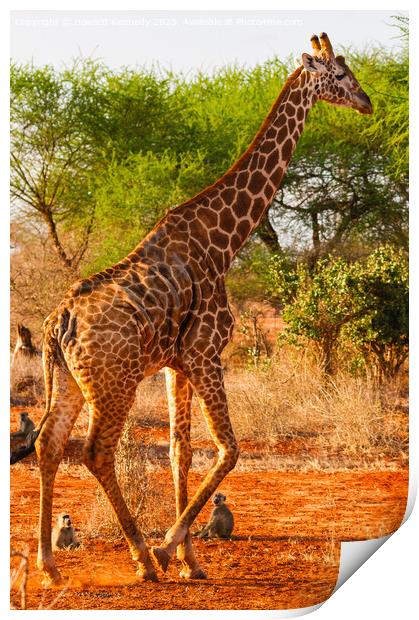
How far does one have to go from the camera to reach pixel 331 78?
5.70m

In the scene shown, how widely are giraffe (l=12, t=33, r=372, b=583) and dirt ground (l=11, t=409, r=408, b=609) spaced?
0.18 metres

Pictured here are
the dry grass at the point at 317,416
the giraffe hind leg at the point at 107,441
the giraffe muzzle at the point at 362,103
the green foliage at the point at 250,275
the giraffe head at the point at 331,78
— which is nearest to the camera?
the giraffe hind leg at the point at 107,441

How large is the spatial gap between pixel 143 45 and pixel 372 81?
3923mm

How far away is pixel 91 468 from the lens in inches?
197

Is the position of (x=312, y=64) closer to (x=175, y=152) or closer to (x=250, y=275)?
(x=175, y=152)

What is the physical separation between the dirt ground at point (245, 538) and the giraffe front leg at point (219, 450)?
29 centimetres

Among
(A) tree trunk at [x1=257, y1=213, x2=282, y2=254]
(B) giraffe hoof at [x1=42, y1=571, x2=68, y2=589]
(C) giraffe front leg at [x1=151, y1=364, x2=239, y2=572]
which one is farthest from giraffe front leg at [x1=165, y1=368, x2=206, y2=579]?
(A) tree trunk at [x1=257, y1=213, x2=282, y2=254]

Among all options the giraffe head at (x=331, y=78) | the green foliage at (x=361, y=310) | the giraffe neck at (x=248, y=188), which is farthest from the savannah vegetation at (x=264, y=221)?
the giraffe neck at (x=248, y=188)

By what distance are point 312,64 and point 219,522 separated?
2.79m

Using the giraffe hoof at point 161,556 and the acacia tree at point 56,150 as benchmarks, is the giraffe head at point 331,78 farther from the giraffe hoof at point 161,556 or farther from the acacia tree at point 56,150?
the acacia tree at point 56,150

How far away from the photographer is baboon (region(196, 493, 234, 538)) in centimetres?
642

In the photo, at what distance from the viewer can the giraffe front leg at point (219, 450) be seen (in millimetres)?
5172

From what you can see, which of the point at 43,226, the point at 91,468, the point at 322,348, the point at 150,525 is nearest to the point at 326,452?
the point at 322,348

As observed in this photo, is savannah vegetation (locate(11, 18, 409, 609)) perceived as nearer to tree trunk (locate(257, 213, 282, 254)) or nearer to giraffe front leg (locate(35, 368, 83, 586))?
tree trunk (locate(257, 213, 282, 254))
